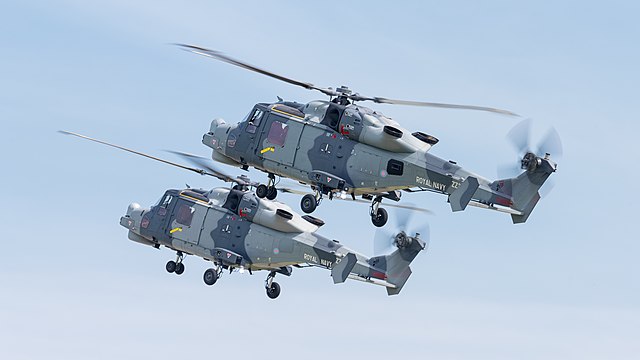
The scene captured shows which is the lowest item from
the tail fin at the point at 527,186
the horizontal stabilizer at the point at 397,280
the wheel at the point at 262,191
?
the horizontal stabilizer at the point at 397,280

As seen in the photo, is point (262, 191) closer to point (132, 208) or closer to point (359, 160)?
point (359, 160)

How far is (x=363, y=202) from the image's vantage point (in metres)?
74.7

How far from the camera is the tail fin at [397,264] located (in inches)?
3056

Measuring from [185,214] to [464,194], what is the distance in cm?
2142

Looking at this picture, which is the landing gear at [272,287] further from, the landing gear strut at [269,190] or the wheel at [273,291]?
the landing gear strut at [269,190]

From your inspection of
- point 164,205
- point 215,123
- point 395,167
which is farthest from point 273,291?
point 395,167

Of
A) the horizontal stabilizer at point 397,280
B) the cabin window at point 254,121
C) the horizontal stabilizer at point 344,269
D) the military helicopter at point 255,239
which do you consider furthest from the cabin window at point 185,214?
the horizontal stabilizer at point 397,280

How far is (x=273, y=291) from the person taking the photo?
80500 millimetres

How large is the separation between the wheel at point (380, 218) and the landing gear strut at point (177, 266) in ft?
51.1

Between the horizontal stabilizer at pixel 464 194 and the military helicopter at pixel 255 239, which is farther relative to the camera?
the military helicopter at pixel 255 239

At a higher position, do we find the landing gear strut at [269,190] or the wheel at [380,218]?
the wheel at [380,218]

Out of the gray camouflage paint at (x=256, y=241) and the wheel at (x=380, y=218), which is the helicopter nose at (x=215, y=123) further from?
the wheel at (x=380, y=218)

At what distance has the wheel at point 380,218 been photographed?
73000 mm

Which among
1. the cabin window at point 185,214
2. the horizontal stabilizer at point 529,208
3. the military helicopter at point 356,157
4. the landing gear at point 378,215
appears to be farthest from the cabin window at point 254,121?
the horizontal stabilizer at point 529,208
